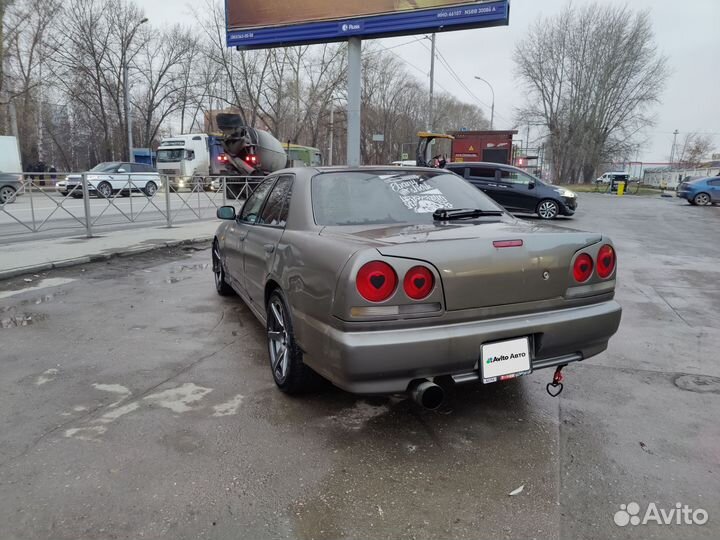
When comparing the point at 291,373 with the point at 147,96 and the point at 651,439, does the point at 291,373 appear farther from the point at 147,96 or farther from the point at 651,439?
the point at 147,96

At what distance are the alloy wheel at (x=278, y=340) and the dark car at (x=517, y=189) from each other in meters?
12.6

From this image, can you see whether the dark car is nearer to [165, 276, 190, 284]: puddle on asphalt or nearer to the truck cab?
[165, 276, 190, 284]: puddle on asphalt

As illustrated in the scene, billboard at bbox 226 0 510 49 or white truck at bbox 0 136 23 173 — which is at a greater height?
billboard at bbox 226 0 510 49

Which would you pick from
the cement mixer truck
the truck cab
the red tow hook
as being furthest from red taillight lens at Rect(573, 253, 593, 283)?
the truck cab

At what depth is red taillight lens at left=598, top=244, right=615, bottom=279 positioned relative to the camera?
297cm

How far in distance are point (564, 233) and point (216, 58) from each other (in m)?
38.8

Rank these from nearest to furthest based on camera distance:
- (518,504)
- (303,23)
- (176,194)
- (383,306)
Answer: (518,504), (383,306), (176,194), (303,23)

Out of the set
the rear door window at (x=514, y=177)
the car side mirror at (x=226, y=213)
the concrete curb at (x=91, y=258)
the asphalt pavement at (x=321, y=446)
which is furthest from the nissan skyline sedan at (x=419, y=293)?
the rear door window at (x=514, y=177)

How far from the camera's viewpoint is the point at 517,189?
15188 mm

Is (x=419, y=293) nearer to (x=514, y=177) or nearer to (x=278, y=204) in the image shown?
(x=278, y=204)

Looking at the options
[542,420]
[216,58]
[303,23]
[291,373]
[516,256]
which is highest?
[216,58]

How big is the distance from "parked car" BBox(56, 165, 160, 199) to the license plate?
32.4ft

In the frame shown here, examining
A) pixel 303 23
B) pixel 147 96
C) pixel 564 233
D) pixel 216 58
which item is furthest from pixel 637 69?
pixel 564 233

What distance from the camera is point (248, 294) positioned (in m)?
4.27
